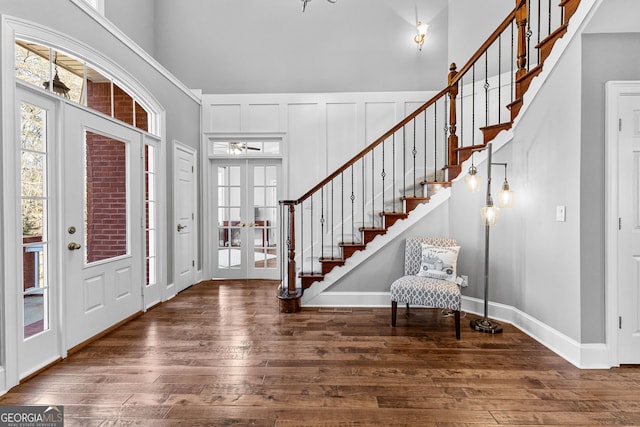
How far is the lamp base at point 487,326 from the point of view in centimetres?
324

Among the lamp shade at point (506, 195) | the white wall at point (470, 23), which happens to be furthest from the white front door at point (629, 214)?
the white wall at point (470, 23)

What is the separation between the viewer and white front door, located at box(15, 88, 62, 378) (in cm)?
241

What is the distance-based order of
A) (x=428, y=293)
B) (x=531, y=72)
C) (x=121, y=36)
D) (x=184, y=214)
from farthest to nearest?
(x=184, y=214), (x=121, y=36), (x=428, y=293), (x=531, y=72)

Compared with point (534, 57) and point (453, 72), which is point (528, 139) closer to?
point (453, 72)

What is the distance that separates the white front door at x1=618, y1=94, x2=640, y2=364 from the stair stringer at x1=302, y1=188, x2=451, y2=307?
1632 millimetres

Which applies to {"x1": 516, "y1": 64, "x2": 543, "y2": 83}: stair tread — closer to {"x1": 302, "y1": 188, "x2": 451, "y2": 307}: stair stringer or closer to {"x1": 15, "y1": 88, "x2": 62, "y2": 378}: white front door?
{"x1": 302, "y1": 188, "x2": 451, "y2": 307}: stair stringer

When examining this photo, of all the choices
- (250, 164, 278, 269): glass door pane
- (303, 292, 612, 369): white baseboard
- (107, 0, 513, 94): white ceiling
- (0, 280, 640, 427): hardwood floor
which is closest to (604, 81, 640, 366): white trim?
(303, 292, 612, 369): white baseboard

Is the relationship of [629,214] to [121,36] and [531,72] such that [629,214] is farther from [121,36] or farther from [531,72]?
[121,36]

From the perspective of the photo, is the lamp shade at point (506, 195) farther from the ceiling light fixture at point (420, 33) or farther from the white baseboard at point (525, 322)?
the ceiling light fixture at point (420, 33)

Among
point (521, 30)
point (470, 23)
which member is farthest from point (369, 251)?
point (470, 23)

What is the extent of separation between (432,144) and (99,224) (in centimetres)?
466

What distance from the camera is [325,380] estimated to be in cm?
237

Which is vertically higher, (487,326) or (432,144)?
(432,144)

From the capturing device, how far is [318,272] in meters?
4.19
